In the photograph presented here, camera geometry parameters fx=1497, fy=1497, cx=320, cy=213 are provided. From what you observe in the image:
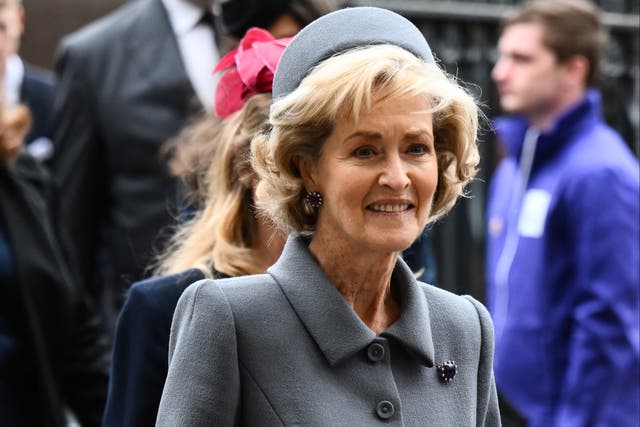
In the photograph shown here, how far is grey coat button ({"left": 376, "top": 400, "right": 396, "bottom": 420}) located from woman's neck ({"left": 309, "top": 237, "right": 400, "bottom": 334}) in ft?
0.52

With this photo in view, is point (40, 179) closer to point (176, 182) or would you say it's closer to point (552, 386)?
point (176, 182)

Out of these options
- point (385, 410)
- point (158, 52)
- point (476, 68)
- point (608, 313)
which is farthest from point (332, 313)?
point (476, 68)

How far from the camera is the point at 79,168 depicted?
529 centimetres

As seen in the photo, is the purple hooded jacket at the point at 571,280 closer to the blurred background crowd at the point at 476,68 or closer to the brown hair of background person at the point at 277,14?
the blurred background crowd at the point at 476,68

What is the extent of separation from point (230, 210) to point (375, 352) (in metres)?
0.77

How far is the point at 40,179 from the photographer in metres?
4.85

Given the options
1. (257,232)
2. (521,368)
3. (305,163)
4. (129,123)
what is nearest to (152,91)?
(129,123)

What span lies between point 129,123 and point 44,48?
2.94 meters

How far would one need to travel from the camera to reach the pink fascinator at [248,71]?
3.19 meters

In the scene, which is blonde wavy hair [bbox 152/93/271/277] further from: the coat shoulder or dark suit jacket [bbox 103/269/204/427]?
the coat shoulder

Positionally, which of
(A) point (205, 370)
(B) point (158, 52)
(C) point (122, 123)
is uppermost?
(A) point (205, 370)

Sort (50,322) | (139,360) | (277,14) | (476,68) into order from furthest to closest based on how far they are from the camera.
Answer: (476,68) < (50,322) < (277,14) < (139,360)

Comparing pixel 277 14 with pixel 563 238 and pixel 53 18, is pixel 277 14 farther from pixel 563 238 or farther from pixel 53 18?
pixel 53 18

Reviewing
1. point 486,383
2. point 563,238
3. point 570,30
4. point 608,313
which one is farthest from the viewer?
point 570,30
